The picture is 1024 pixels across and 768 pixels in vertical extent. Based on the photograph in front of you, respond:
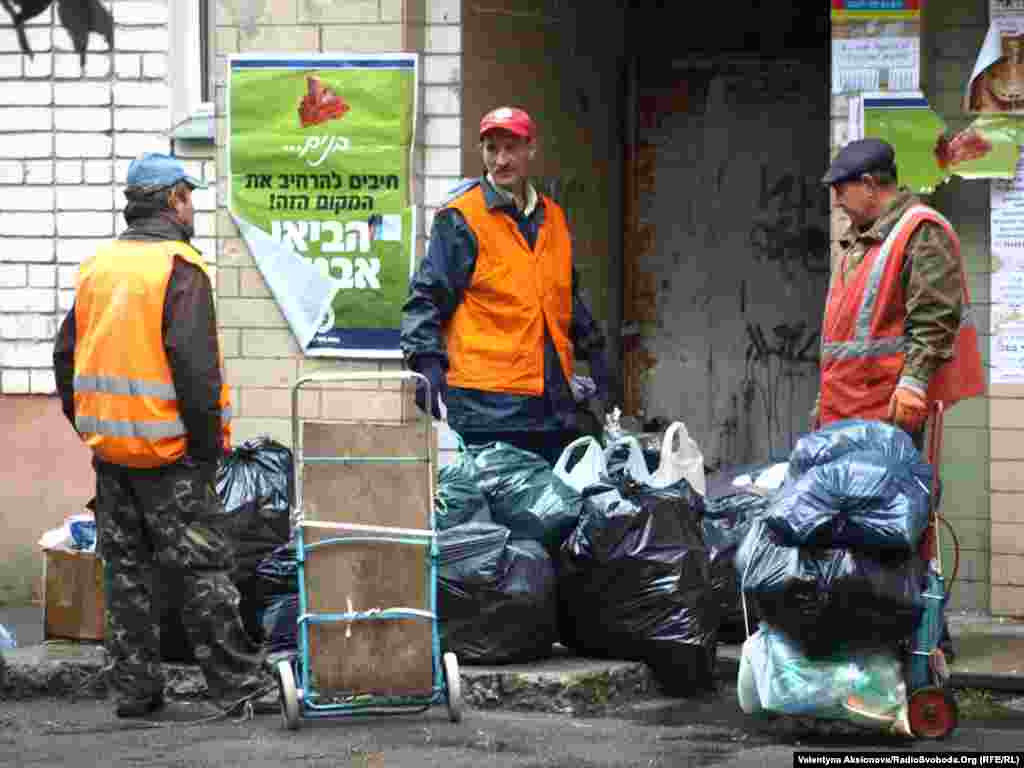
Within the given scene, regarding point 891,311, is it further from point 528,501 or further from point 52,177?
point 52,177

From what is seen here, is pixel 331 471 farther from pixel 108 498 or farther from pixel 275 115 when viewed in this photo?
pixel 275 115

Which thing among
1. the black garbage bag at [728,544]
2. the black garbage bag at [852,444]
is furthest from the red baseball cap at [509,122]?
the black garbage bag at [852,444]

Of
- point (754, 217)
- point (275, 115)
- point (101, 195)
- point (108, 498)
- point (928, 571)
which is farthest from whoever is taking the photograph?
point (754, 217)

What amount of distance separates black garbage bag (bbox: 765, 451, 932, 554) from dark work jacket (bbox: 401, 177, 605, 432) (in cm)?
163

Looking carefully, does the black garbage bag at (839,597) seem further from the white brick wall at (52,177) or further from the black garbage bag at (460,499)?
the white brick wall at (52,177)

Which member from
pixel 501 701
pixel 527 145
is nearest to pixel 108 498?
pixel 501 701

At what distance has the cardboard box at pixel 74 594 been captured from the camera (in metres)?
7.52

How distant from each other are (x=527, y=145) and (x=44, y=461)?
127 inches

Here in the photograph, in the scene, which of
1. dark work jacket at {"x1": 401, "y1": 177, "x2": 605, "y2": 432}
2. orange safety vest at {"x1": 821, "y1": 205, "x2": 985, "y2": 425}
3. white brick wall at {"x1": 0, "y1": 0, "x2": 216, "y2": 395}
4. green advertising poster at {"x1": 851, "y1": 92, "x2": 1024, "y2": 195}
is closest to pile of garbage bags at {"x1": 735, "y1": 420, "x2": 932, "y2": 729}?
orange safety vest at {"x1": 821, "y1": 205, "x2": 985, "y2": 425}

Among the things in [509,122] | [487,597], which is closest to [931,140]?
[509,122]

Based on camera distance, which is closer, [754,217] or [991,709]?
[991,709]

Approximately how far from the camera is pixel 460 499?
23.5 ft

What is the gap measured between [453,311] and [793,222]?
10.3 feet

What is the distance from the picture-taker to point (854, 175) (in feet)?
22.2
